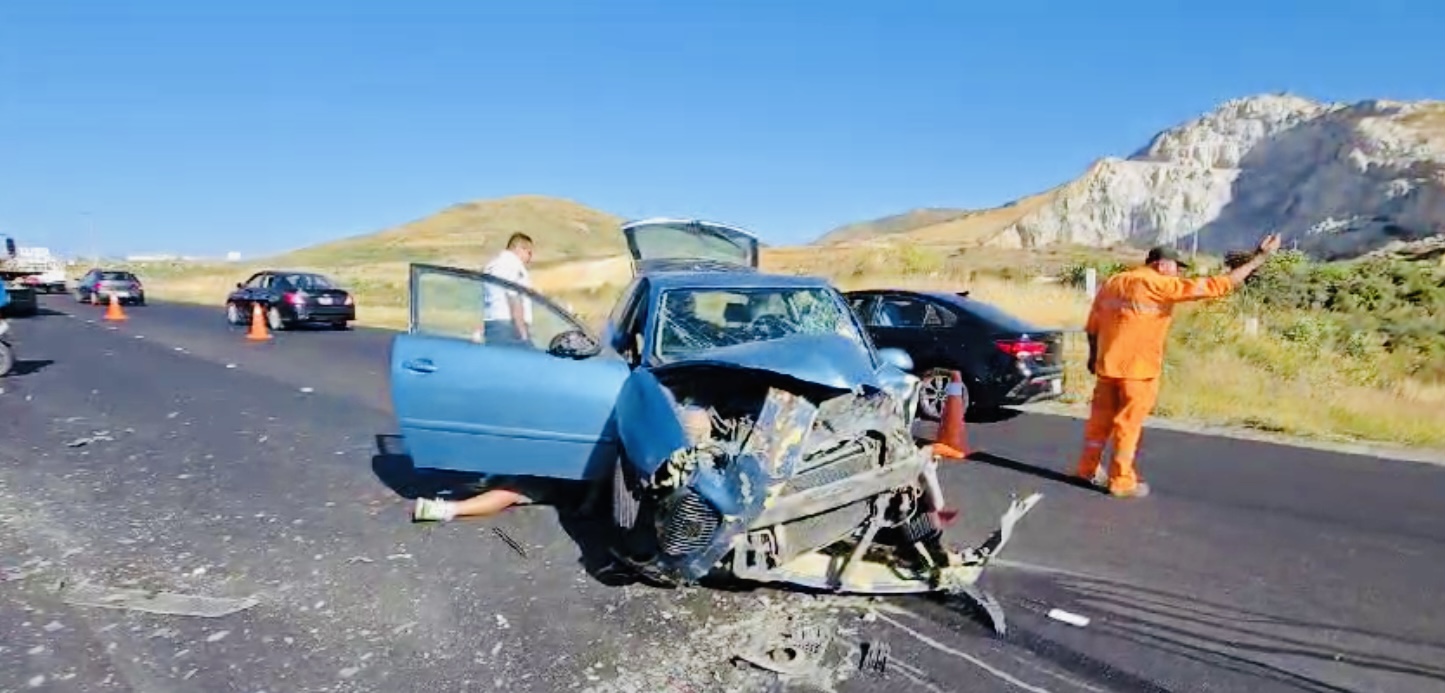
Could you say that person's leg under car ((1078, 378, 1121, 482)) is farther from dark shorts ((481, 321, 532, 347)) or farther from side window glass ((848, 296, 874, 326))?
dark shorts ((481, 321, 532, 347))

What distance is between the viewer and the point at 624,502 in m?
4.62

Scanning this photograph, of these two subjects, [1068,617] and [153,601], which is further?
[153,601]

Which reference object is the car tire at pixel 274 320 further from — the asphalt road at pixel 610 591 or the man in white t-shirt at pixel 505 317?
the man in white t-shirt at pixel 505 317

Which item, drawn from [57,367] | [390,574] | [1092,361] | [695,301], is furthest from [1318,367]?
[57,367]

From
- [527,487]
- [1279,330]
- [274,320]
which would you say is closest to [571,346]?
[527,487]

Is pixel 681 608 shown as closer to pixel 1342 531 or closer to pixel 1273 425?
pixel 1342 531

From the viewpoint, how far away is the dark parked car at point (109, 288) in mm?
34031

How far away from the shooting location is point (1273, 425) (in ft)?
30.6

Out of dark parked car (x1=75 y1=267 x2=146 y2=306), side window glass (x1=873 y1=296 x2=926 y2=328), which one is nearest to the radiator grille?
side window glass (x1=873 y1=296 x2=926 y2=328)

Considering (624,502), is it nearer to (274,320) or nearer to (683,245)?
(683,245)

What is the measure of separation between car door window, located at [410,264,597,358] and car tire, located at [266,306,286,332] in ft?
59.2

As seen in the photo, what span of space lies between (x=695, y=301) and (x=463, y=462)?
177 cm

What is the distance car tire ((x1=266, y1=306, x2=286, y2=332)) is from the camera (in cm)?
2136

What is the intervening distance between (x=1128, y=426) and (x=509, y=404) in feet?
13.8
